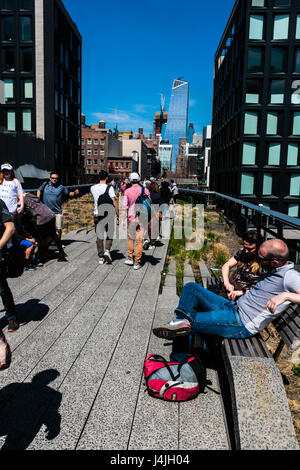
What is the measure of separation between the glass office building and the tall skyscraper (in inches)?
765

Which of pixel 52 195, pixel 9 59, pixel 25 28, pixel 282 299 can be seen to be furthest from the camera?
pixel 9 59

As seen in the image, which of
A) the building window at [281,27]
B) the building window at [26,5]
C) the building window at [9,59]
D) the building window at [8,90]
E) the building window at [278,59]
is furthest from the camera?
the building window at [8,90]

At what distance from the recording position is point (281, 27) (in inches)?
1260

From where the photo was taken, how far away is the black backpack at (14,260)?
14.1 feet

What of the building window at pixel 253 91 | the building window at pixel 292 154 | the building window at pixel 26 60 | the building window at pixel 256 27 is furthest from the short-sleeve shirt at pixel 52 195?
A: the building window at pixel 26 60

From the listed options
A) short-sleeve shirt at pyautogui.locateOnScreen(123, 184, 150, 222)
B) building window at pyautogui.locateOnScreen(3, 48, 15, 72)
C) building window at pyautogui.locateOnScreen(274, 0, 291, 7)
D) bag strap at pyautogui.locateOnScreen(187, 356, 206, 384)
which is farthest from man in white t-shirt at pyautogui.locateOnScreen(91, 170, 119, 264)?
building window at pyautogui.locateOnScreen(3, 48, 15, 72)

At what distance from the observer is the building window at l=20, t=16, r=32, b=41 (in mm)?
40094

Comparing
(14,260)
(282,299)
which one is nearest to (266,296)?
(282,299)

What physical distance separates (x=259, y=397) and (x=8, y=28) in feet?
155

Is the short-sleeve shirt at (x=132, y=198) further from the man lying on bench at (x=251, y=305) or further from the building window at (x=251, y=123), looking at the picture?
the building window at (x=251, y=123)

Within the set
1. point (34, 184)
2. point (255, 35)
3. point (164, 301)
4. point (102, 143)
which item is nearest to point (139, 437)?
point (164, 301)

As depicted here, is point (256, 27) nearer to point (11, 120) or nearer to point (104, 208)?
point (11, 120)

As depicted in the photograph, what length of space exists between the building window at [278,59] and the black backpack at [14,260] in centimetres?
3400

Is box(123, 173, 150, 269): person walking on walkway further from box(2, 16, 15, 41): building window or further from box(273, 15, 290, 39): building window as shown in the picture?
box(2, 16, 15, 41): building window
